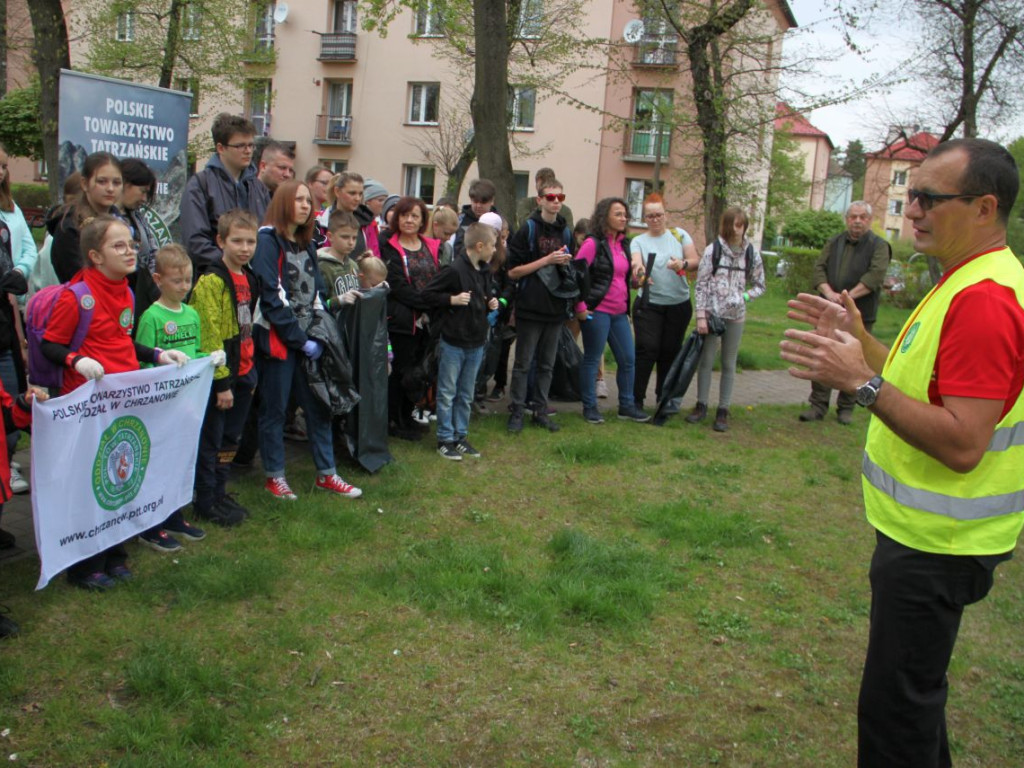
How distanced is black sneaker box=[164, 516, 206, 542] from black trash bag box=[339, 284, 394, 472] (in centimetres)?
153

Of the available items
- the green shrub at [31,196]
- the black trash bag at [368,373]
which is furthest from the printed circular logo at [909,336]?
the green shrub at [31,196]

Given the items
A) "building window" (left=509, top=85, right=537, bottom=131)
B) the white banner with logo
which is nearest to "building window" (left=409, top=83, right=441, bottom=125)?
"building window" (left=509, top=85, right=537, bottom=131)

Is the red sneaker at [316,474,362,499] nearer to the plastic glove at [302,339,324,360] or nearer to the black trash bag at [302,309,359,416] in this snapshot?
the black trash bag at [302,309,359,416]

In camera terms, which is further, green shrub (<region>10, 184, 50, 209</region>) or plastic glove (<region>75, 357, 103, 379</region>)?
green shrub (<region>10, 184, 50, 209</region>)

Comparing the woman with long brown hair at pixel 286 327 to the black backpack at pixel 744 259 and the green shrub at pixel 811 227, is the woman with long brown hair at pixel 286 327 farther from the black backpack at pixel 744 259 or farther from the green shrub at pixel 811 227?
the green shrub at pixel 811 227

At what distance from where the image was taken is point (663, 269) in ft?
28.0

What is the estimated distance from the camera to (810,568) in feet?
17.5

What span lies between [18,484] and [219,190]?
226cm

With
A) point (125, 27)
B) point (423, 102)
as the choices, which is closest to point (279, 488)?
point (125, 27)

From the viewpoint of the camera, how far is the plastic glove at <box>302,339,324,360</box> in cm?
551

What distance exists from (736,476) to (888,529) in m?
4.53

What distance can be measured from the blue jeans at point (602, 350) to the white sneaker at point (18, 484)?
4834mm

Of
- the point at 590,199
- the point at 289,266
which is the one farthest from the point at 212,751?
the point at 590,199

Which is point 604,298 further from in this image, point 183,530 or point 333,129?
point 333,129
